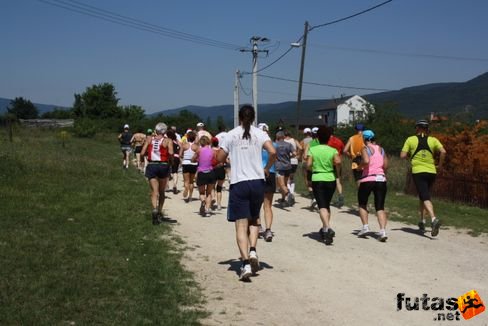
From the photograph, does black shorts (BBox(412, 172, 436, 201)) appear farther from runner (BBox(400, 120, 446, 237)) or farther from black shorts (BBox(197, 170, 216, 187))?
black shorts (BBox(197, 170, 216, 187))

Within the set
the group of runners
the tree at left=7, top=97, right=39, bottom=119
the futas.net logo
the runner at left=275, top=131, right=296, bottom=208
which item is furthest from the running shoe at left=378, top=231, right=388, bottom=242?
the tree at left=7, top=97, right=39, bottom=119

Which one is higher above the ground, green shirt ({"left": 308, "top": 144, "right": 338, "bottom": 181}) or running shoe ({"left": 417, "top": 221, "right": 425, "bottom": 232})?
green shirt ({"left": 308, "top": 144, "right": 338, "bottom": 181})

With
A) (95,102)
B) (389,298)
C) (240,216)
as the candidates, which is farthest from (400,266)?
(95,102)

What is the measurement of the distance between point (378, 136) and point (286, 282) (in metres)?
28.5

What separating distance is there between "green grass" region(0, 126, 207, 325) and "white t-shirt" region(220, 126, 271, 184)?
1425mm

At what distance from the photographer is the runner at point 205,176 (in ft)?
40.3

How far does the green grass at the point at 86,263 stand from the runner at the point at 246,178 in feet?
2.74

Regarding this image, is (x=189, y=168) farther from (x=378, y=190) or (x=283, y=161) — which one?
(x=378, y=190)

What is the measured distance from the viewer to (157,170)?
10.7 meters

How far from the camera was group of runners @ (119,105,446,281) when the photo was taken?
714cm

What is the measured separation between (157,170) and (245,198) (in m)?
3.97

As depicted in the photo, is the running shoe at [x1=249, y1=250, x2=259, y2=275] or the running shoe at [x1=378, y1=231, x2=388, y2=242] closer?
the running shoe at [x1=249, y1=250, x2=259, y2=275]

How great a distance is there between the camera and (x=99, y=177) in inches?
676

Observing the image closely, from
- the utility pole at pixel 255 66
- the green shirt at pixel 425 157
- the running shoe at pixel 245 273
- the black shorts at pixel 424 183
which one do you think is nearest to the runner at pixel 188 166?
the green shirt at pixel 425 157
